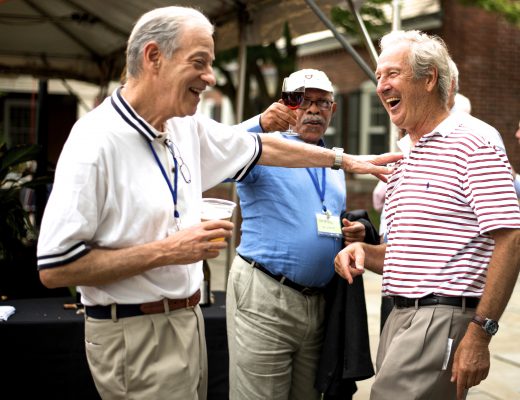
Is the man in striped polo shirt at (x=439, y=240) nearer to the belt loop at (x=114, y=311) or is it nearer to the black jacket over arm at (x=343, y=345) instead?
the black jacket over arm at (x=343, y=345)

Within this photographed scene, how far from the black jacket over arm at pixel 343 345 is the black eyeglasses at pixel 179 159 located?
1.18 meters

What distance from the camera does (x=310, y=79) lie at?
374cm

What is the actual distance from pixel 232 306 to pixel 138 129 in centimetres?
144

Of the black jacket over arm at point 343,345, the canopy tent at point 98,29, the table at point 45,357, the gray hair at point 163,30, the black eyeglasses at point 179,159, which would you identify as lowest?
the table at point 45,357

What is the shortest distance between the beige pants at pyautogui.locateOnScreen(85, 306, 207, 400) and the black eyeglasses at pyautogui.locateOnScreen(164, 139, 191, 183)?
1.52ft

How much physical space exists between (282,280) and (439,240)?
3.12 feet

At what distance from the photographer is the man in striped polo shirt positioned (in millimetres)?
2678

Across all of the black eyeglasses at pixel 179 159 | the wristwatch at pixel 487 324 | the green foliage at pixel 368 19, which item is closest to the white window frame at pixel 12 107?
the green foliage at pixel 368 19

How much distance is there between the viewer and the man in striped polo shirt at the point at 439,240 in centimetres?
268

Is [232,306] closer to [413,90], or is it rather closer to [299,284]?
[299,284]

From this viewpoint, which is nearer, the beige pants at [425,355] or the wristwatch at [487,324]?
the wristwatch at [487,324]

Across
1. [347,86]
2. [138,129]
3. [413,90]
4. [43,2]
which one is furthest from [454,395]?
[347,86]

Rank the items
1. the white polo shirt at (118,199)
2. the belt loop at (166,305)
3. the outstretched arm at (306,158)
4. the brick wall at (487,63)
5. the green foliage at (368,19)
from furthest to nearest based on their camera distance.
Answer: the brick wall at (487,63) → the green foliage at (368,19) → the outstretched arm at (306,158) → the belt loop at (166,305) → the white polo shirt at (118,199)

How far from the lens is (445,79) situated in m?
2.98
